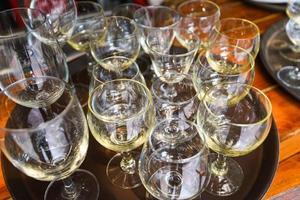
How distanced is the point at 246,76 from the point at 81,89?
29cm

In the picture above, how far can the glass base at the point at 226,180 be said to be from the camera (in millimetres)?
538

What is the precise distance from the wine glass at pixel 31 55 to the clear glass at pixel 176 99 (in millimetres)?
148

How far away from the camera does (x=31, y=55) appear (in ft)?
2.08

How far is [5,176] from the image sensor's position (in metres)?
0.57

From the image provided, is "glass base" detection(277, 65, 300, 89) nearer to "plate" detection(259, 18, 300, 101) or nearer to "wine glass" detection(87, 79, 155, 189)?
"plate" detection(259, 18, 300, 101)

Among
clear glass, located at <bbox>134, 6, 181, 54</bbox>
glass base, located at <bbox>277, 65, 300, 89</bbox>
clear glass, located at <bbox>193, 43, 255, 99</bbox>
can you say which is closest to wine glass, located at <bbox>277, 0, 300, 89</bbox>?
glass base, located at <bbox>277, 65, 300, 89</bbox>

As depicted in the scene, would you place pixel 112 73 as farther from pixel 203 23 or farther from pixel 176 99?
pixel 203 23

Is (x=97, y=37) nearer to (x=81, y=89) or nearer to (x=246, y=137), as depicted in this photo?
(x=81, y=89)

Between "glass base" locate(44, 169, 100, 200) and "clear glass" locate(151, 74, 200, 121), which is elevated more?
"clear glass" locate(151, 74, 200, 121)

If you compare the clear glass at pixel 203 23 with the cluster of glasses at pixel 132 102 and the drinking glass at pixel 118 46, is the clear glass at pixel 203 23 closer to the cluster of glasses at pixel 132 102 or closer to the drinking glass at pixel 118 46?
the cluster of glasses at pixel 132 102

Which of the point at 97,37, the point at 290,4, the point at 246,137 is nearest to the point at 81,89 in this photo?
the point at 97,37

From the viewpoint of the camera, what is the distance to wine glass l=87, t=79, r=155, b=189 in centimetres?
52

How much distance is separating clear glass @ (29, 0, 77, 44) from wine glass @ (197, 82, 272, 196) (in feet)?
0.94

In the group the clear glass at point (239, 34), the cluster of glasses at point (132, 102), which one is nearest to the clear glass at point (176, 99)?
the cluster of glasses at point (132, 102)
